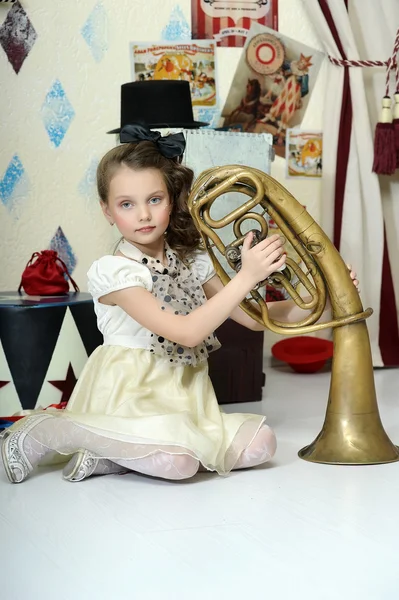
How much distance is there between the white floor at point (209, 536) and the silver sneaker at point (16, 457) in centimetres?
3

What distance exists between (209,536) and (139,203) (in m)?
0.69

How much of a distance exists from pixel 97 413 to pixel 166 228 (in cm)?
41

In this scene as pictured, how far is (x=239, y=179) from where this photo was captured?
1581mm

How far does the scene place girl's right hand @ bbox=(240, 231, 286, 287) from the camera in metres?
1.55

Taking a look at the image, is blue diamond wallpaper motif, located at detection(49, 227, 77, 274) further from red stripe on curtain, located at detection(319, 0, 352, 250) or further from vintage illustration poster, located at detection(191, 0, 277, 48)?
red stripe on curtain, located at detection(319, 0, 352, 250)

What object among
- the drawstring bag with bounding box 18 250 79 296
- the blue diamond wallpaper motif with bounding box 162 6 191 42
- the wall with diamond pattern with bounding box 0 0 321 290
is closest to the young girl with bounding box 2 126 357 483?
the drawstring bag with bounding box 18 250 79 296

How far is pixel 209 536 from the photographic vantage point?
4.25 feet

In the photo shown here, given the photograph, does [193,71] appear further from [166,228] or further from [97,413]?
[97,413]

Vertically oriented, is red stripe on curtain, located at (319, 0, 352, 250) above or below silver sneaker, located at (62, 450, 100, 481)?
above

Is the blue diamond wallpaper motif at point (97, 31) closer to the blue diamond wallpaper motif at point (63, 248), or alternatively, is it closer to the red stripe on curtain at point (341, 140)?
the blue diamond wallpaper motif at point (63, 248)

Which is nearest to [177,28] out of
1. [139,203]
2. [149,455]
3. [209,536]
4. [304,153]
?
[304,153]

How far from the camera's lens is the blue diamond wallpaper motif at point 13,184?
2645 millimetres

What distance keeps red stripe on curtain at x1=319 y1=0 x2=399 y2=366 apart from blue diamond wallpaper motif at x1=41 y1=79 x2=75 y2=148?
36.0 inches

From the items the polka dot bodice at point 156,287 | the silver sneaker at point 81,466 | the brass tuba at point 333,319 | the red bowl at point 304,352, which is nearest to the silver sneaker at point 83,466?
the silver sneaker at point 81,466
